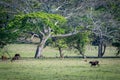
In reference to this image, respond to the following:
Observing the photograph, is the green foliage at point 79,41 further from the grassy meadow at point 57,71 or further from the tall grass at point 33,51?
the grassy meadow at point 57,71

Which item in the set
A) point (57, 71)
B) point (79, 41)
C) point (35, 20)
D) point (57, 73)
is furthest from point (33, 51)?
point (57, 73)

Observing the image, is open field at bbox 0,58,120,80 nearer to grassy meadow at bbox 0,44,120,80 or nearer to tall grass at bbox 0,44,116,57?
grassy meadow at bbox 0,44,120,80

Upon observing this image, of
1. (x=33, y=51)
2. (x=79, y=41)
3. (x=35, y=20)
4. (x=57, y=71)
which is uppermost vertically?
(x=35, y=20)

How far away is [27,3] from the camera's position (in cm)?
4597

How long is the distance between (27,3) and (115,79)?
26916 millimetres

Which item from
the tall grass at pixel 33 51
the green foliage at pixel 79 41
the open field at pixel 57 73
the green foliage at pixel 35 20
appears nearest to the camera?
the open field at pixel 57 73

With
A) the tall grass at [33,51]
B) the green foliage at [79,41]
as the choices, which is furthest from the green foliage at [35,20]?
the tall grass at [33,51]

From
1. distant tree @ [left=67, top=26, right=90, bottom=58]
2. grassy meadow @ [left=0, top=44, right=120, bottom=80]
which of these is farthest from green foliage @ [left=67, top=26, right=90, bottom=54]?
grassy meadow @ [left=0, top=44, right=120, bottom=80]

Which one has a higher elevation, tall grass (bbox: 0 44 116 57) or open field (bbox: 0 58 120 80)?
open field (bbox: 0 58 120 80)

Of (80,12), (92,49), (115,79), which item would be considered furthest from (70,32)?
(115,79)

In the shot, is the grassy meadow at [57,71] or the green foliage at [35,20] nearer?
the grassy meadow at [57,71]

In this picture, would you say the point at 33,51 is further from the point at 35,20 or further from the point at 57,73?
the point at 57,73

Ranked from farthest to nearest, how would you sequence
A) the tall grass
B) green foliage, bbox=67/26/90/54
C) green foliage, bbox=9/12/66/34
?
the tall grass, green foliage, bbox=67/26/90/54, green foliage, bbox=9/12/66/34

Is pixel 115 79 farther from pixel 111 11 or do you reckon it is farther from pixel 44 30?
pixel 111 11
